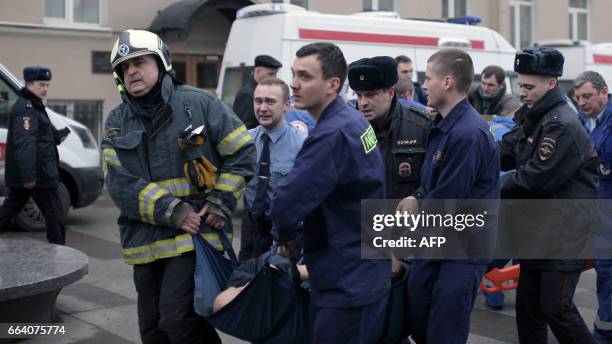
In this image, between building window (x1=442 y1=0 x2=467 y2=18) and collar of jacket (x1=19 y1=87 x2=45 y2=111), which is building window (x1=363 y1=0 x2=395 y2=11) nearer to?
building window (x1=442 y1=0 x2=467 y2=18)

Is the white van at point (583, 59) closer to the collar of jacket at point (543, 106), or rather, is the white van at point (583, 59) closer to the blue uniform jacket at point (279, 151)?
the blue uniform jacket at point (279, 151)

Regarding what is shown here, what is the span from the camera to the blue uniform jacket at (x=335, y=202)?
11.8 ft

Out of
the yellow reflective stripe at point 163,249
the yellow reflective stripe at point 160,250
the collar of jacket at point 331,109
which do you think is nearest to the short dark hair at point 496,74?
the yellow reflective stripe at point 163,249

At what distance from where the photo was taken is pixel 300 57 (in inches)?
150

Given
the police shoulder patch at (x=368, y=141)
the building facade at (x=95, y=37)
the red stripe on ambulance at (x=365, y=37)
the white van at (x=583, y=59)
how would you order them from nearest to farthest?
the police shoulder patch at (x=368, y=141), the red stripe on ambulance at (x=365, y=37), the building facade at (x=95, y=37), the white van at (x=583, y=59)

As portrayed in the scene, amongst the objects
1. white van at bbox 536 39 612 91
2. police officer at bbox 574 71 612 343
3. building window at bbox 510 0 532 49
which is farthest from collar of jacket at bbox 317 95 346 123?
building window at bbox 510 0 532 49

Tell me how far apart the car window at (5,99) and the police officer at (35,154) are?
1935mm

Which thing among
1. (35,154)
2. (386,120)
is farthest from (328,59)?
(35,154)

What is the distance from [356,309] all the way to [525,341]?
5.74 feet

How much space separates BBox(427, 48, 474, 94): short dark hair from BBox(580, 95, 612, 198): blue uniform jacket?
2.31 meters

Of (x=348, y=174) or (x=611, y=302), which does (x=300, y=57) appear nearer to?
(x=348, y=174)

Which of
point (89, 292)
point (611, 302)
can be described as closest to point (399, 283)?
point (611, 302)

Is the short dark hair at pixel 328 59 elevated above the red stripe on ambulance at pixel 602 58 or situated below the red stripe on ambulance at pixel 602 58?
below

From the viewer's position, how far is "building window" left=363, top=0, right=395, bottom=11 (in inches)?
796
